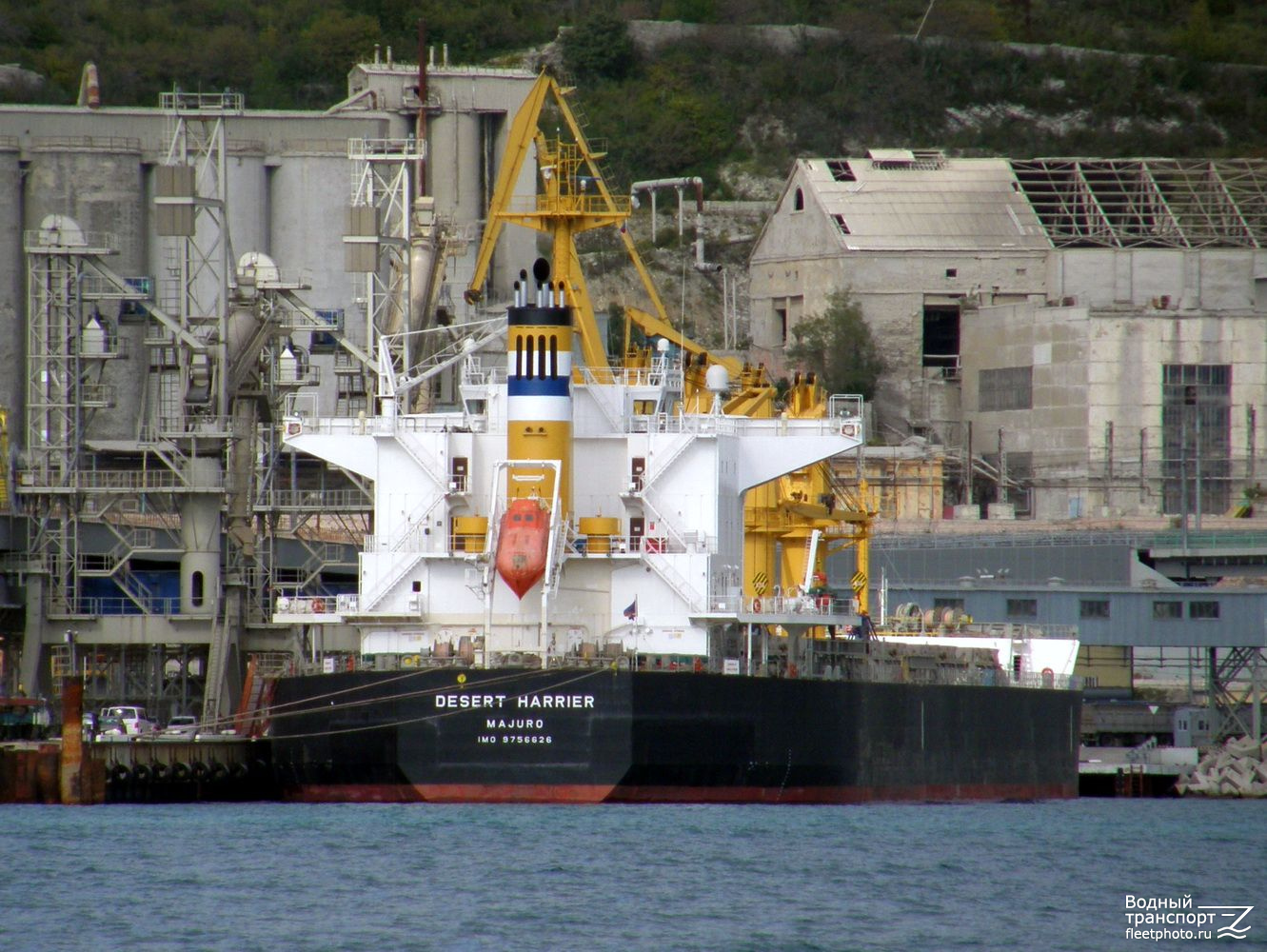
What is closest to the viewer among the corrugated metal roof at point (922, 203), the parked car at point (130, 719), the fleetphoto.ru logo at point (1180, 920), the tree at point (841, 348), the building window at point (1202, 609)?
the fleetphoto.ru logo at point (1180, 920)

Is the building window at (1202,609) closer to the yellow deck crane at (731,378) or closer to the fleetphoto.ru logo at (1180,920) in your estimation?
the yellow deck crane at (731,378)

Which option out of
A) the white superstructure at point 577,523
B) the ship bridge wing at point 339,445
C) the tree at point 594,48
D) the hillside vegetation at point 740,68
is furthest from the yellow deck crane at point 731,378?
the tree at point 594,48

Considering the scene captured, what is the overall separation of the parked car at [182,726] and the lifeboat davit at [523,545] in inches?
288

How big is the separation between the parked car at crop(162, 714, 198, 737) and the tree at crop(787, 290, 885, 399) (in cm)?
3882

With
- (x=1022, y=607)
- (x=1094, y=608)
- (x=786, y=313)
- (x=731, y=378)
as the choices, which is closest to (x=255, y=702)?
(x=731, y=378)

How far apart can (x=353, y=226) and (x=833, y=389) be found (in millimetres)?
35786

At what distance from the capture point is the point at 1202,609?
2477 inches

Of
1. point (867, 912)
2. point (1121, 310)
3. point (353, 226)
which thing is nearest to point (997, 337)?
point (1121, 310)

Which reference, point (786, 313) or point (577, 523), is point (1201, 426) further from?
point (577, 523)

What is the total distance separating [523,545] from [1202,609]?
22.5 m

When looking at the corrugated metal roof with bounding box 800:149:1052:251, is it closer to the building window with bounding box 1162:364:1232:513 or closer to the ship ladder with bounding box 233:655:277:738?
the building window with bounding box 1162:364:1232:513

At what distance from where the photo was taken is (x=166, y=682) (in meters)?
57.8

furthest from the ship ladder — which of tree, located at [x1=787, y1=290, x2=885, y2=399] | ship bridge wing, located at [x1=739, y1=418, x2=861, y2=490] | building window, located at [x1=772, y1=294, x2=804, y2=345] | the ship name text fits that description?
building window, located at [x1=772, y1=294, x2=804, y2=345]

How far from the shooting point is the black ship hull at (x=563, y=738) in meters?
45.0
